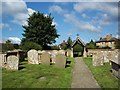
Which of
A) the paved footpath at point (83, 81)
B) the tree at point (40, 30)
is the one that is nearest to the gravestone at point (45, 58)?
the paved footpath at point (83, 81)

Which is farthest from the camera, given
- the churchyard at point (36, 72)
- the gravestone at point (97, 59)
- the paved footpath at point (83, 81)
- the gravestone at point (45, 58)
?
the gravestone at point (45, 58)

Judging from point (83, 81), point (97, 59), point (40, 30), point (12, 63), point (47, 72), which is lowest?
point (83, 81)

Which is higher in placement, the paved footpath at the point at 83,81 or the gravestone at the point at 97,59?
the gravestone at the point at 97,59

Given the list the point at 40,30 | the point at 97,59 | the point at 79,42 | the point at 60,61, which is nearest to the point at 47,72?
the point at 60,61

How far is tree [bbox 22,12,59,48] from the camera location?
58.3m

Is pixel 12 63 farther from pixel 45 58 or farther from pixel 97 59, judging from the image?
pixel 97 59

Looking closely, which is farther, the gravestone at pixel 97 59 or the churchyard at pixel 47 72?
the gravestone at pixel 97 59

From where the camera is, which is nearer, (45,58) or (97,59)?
(97,59)

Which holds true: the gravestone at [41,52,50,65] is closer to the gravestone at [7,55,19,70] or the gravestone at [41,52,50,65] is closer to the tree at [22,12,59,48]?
the gravestone at [7,55,19,70]

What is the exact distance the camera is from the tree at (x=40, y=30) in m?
58.3

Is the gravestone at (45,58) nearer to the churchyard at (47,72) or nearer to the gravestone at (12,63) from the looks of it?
the churchyard at (47,72)

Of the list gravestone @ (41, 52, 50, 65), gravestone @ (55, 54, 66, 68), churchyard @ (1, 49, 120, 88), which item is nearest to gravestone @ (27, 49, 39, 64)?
churchyard @ (1, 49, 120, 88)

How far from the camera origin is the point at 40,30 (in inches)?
2317

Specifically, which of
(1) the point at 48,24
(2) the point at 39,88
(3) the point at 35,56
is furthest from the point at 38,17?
(2) the point at 39,88
